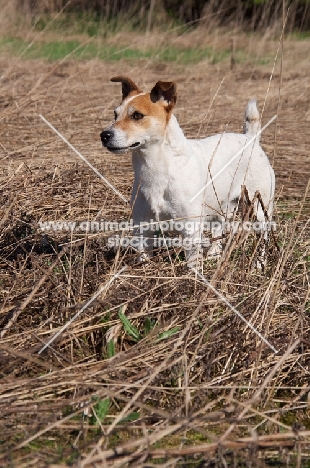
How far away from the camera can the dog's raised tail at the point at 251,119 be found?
5.09m

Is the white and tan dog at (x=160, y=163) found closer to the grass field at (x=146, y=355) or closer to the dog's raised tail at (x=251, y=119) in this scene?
the grass field at (x=146, y=355)

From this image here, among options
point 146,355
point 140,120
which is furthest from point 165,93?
point 146,355

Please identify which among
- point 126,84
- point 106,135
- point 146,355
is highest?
point 126,84

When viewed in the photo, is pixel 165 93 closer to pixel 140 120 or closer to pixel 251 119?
pixel 140 120

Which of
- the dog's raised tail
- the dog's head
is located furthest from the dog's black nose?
the dog's raised tail

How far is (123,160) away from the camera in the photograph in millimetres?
6539

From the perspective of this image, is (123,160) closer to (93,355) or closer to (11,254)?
(11,254)

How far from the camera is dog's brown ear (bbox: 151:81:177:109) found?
4.29m

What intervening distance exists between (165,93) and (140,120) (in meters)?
0.26

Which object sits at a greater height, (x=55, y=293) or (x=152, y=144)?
(x=152, y=144)

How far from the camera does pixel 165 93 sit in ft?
14.2

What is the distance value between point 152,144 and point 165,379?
179cm

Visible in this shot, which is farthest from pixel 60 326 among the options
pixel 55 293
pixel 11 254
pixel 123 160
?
pixel 123 160

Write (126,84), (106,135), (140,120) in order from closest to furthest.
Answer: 1. (106,135)
2. (140,120)
3. (126,84)
